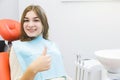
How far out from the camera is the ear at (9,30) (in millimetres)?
1764

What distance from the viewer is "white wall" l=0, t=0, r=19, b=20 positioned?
8.52 feet

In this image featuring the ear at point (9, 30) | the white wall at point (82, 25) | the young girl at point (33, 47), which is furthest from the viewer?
the white wall at point (82, 25)

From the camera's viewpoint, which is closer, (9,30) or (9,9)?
(9,30)

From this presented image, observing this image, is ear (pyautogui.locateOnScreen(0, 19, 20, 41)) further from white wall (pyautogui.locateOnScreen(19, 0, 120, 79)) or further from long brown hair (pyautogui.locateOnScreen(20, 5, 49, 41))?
white wall (pyautogui.locateOnScreen(19, 0, 120, 79))

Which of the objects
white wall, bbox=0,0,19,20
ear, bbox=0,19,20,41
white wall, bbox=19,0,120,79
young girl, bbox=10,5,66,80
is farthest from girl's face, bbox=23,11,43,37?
white wall, bbox=0,0,19,20

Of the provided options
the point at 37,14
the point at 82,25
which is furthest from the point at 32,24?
the point at 82,25

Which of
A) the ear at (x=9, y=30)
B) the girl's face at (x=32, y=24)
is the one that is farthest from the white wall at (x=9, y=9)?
the girl's face at (x=32, y=24)

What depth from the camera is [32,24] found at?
170cm

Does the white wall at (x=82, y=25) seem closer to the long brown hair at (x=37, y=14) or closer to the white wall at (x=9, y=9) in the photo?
the white wall at (x=9, y=9)

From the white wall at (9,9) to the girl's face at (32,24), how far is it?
929 mm

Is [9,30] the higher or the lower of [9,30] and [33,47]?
the higher

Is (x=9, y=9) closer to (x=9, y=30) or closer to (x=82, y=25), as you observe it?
(x=82, y=25)

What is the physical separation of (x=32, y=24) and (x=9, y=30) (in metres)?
0.19

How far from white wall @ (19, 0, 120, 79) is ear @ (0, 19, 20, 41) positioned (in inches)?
28.3
